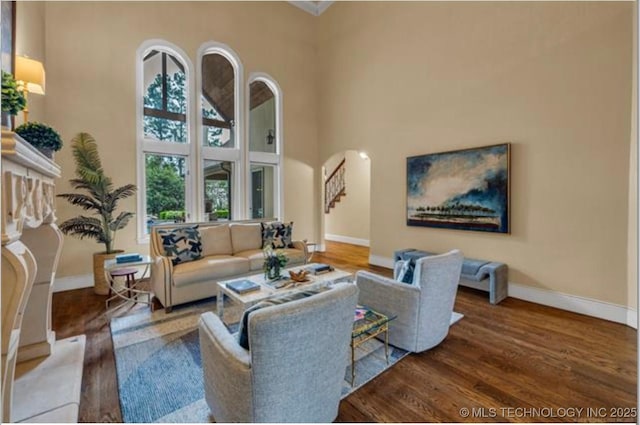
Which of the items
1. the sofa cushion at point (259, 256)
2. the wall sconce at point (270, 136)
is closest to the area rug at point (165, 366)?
the sofa cushion at point (259, 256)

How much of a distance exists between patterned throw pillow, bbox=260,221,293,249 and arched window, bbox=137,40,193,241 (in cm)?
166

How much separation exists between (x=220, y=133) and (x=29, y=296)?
4.19 meters

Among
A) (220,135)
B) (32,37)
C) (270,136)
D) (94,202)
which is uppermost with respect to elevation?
(32,37)

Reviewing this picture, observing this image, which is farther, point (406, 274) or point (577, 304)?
point (577, 304)

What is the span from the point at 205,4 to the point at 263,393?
256 inches

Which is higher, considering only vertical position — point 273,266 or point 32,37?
point 32,37

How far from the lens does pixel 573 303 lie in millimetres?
3428

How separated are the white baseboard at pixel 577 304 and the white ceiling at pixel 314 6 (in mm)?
6735

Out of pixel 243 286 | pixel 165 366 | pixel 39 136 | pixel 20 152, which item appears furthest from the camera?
pixel 243 286

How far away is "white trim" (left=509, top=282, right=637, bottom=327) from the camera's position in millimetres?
3121

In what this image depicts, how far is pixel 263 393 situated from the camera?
132cm

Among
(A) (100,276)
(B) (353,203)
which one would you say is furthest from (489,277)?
(A) (100,276)

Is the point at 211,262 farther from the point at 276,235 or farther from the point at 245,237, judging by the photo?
the point at 276,235

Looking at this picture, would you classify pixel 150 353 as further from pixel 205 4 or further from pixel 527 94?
pixel 205 4
